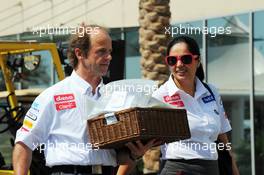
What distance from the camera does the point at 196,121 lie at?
462cm

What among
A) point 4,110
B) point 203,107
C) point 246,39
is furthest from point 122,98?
point 246,39

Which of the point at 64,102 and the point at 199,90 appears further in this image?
the point at 199,90

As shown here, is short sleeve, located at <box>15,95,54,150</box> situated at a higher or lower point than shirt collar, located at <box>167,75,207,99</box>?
lower

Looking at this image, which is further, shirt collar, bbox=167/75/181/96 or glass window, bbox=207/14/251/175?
glass window, bbox=207/14/251/175

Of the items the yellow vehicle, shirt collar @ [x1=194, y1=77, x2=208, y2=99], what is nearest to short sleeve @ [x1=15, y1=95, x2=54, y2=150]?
shirt collar @ [x1=194, y1=77, x2=208, y2=99]

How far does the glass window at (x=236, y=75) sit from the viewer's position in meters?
11.5

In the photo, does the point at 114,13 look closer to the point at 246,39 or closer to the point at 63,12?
the point at 63,12

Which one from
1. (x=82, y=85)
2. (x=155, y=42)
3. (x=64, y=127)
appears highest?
(x=155, y=42)

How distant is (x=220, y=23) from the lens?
1177cm

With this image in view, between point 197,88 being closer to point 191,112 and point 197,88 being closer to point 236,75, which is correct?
point 191,112

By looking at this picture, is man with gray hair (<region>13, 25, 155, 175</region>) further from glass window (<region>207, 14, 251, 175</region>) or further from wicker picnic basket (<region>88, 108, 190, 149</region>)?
glass window (<region>207, 14, 251, 175</region>)

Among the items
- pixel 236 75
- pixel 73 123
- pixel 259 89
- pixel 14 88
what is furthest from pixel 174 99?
pixel 236 75

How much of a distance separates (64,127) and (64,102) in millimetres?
140

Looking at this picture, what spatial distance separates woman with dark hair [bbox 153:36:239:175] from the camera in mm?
4602
